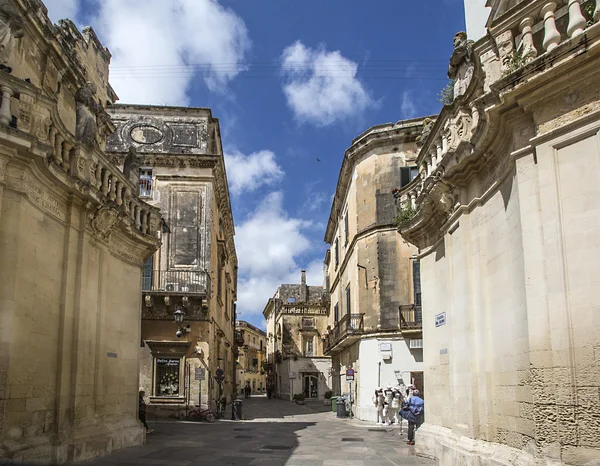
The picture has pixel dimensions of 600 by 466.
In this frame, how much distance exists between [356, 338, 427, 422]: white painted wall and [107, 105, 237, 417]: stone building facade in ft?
21.4

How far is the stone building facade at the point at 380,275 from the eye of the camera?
23953 mm

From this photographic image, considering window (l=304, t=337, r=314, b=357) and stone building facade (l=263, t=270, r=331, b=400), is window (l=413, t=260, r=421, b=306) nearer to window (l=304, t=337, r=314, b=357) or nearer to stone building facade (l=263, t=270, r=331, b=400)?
stone building facade (l=263, t=270, r=331, b=400)

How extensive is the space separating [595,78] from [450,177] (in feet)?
11.5

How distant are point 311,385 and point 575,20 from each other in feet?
160

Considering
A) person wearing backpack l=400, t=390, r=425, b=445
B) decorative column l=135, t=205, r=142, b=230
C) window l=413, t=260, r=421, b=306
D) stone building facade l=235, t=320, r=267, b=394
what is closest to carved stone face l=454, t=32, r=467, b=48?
person wearing backpack l=400, t=390, r=425, b=445

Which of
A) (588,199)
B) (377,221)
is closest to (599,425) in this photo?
(588,199)

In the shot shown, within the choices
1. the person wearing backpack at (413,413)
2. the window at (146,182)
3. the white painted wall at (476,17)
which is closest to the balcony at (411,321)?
the person wearing backpack at (413,413)

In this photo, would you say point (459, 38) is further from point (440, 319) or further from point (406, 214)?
point (440, 319)

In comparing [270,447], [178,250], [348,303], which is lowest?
[270,447]

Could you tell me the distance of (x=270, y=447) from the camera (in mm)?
14328

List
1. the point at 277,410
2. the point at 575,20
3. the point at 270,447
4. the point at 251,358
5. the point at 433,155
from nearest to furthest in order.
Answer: the point at 575,20
the point at 433,155
the point at 270,447
the point at 277,410
the point at 251,358

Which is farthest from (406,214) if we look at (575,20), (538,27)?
(575,20)

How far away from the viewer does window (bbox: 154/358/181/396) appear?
24042 mm

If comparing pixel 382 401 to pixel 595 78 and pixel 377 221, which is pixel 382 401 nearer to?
pixel 377 221
